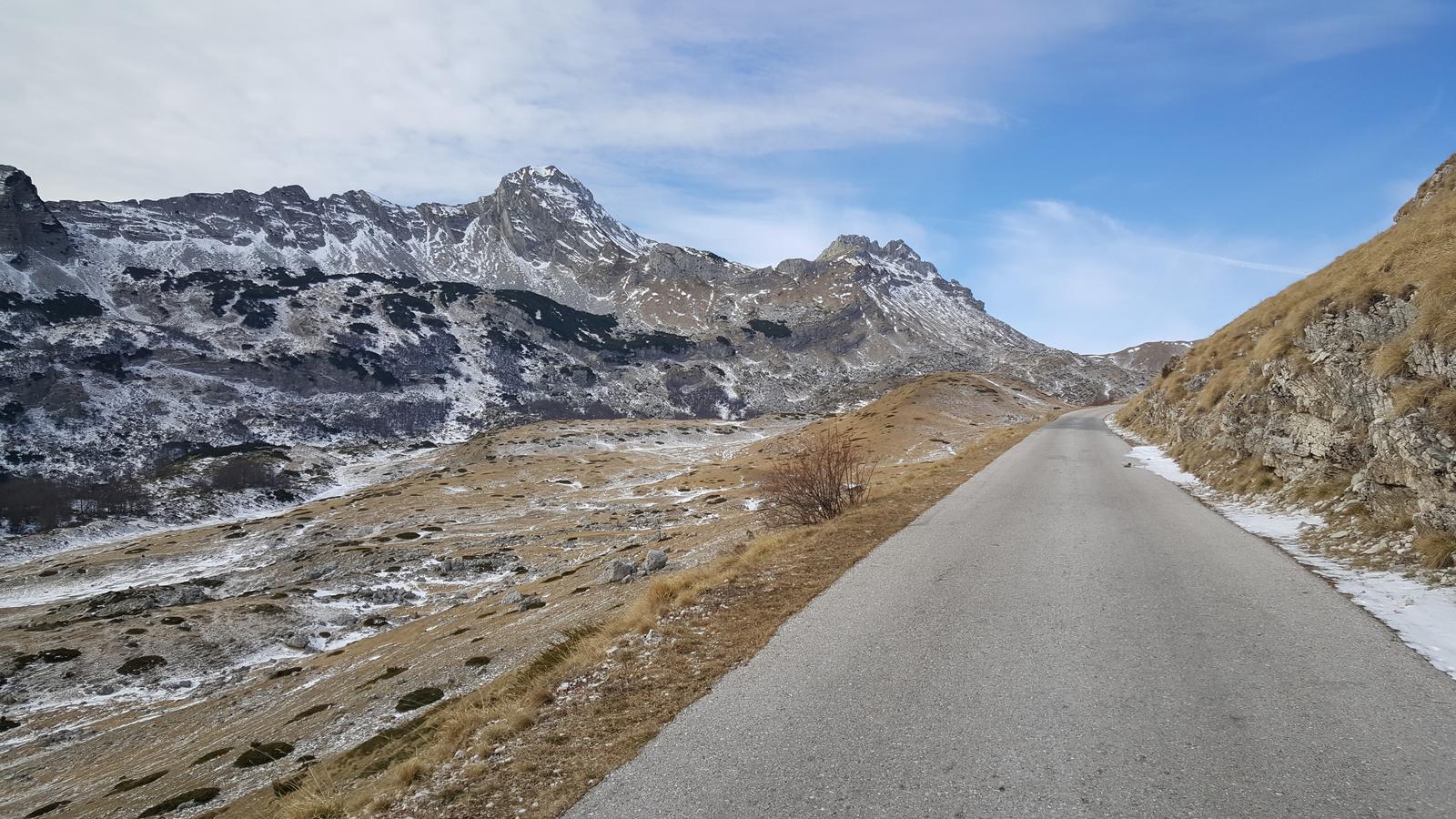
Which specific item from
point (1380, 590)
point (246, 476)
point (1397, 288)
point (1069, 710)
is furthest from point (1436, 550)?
point (246, 476)

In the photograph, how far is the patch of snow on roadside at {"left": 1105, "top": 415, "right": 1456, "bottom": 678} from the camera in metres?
7.14

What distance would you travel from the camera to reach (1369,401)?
42.8 feet

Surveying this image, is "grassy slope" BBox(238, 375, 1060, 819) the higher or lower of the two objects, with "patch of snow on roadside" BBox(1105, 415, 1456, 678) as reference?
lower

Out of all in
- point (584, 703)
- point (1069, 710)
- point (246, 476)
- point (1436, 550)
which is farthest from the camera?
point (246, 476)

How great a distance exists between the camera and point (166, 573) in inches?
2260

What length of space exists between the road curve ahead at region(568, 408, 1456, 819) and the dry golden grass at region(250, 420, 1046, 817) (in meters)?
0.54

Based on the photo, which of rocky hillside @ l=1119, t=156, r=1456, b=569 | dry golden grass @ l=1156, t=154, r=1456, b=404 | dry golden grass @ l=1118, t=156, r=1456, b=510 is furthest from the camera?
dry golden grass @ l=1156, t=154, r=1456, b=404

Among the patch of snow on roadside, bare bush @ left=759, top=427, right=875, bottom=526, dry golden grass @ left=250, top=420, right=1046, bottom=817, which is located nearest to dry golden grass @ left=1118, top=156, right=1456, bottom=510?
the patch of snow on roadside

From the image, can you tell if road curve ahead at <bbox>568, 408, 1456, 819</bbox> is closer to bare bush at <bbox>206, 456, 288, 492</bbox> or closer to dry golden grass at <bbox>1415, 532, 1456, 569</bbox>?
dry golden grass at <bbox>1415, 532, 1456, 569</bbox>

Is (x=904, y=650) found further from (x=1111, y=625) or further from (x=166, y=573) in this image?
(x=166, y=573)

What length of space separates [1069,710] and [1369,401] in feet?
41.3

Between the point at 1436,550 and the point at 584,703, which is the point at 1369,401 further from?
the point at 584,703

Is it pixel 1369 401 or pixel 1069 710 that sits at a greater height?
pixel 1369 401

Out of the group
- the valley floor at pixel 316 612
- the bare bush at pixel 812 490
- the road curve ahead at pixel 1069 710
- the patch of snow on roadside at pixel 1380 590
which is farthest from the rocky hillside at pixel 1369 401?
the valley floor at pixel 316 612
